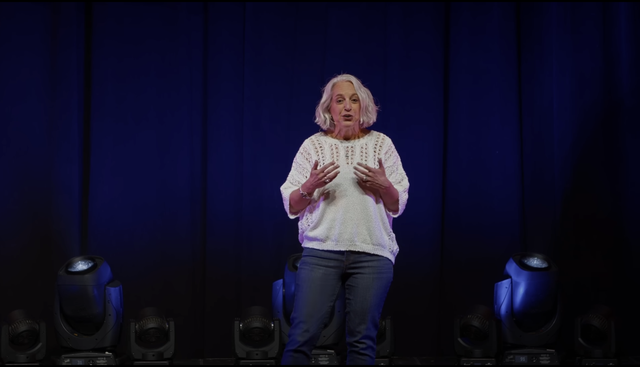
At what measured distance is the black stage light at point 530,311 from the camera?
3.54 meters

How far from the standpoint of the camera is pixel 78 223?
4.03 meters

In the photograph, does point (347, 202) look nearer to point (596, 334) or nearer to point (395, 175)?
point (395, 175)

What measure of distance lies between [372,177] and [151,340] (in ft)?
6.53

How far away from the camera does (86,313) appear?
3496 millimetres

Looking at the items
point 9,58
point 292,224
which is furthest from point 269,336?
point 9,58

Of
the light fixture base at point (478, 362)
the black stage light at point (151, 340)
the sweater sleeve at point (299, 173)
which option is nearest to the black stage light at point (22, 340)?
the black stage light at point (151, 340)

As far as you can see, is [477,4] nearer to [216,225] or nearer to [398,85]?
[398,85]

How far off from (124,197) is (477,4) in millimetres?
2666

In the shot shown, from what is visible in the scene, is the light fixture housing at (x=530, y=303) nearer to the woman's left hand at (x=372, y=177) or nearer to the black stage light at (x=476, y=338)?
the black stage light at (x=476, y=338)

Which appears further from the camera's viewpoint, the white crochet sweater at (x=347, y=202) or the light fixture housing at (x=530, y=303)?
the light fixture housing at (x=530, y=303)

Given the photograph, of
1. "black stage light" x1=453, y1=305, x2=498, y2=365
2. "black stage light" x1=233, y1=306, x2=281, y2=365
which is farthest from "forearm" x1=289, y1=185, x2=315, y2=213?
"black stage light" x1=453, y1=305, x2=498, y2=365

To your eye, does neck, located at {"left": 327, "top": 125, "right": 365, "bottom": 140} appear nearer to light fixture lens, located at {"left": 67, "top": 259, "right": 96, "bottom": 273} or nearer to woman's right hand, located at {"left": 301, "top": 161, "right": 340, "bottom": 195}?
woman's right hand, located at {"left": 301, "top": 161, "right": 340, "bottom": 195}

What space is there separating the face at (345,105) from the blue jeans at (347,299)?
545 mm

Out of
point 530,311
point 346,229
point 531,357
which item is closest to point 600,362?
point 531,357
